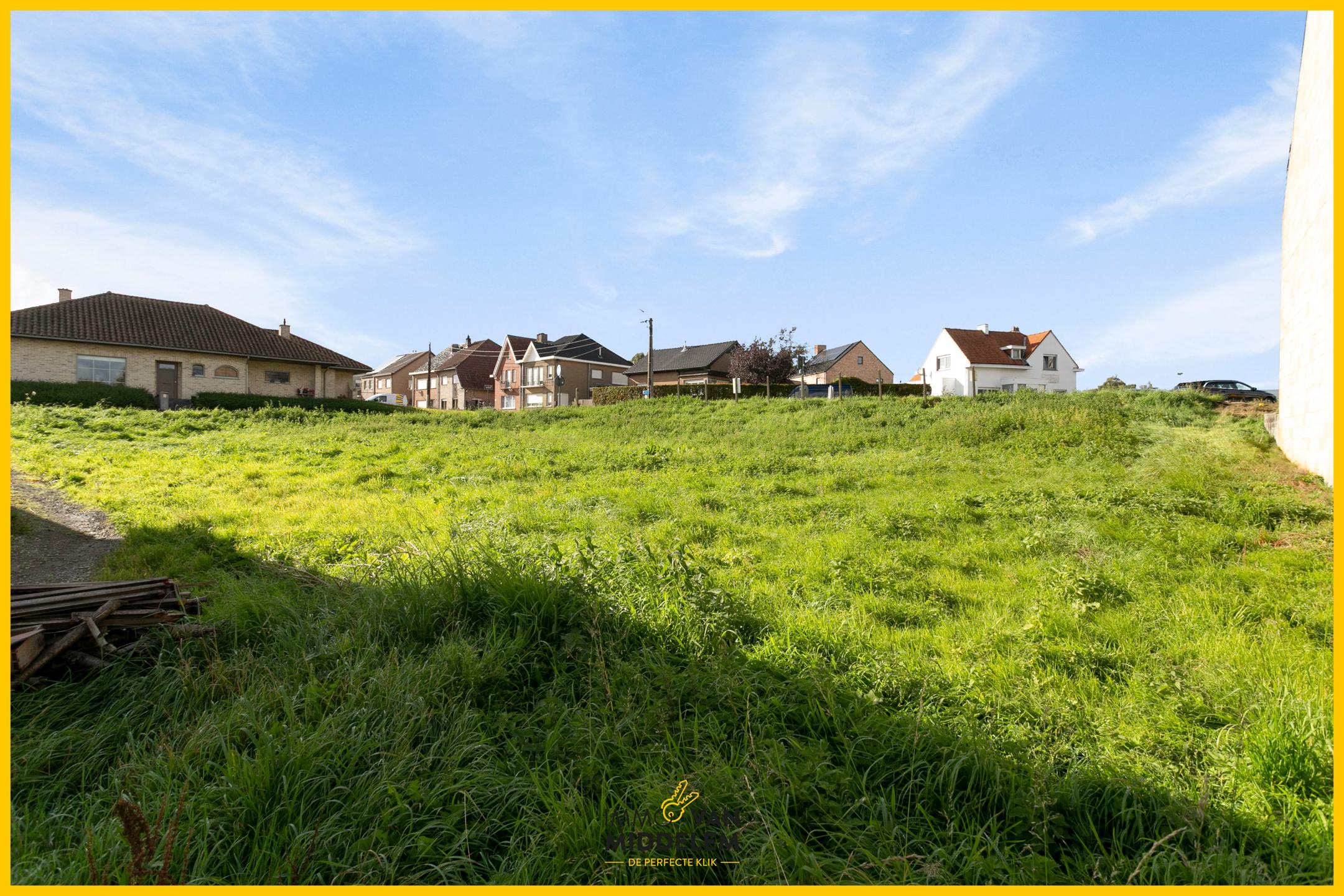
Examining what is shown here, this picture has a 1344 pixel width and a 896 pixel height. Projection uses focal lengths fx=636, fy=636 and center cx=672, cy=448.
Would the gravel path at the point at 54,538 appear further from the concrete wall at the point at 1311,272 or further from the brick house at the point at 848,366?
the brick house at the point at 848,366

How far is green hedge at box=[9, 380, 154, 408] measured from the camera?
2564 centimetres

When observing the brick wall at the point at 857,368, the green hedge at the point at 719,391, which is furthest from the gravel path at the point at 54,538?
the brick wall at the point at 857,368

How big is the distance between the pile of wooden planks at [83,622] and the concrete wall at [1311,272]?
13404 millimetres

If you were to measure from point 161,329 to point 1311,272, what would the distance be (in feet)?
140

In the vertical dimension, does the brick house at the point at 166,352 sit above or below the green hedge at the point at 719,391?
above

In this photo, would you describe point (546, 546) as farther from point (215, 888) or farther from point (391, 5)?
point (391, 5)

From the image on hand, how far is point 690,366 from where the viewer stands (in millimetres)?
60312

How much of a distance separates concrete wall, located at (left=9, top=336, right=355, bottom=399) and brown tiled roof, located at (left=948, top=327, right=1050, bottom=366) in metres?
46.9

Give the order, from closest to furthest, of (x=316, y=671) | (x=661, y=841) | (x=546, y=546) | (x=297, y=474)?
1. (x=661, y=841)
2. (x=316, y=671)
3. (x=546, y=546)
4. (x=297, y=474)

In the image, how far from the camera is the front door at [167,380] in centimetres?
3103

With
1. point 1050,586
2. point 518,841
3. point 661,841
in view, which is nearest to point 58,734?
point 518,841

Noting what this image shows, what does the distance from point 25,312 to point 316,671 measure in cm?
3816

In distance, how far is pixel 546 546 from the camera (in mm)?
6355

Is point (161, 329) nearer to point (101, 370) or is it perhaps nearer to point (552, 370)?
point (101, 370)
